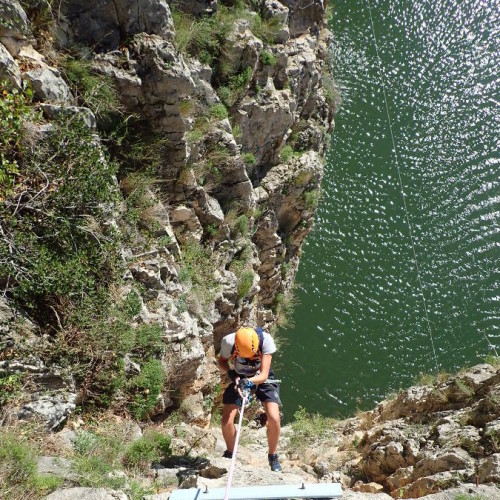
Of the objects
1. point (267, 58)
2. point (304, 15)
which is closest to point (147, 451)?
point (267, 58)

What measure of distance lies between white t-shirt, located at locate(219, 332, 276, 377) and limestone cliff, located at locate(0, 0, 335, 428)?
1.64 m

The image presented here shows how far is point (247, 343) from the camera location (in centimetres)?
570

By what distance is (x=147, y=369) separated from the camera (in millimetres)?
6969

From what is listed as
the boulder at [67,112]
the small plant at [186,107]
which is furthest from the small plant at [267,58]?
the boulder at [67,112]

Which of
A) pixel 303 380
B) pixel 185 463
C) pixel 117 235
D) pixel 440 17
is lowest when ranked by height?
pixel 185 463

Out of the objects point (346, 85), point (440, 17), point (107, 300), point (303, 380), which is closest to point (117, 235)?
point (107, 300)

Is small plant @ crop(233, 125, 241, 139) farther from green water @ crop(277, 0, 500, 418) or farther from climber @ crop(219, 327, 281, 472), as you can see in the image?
green water @ crop(277, 0, 500, 418)

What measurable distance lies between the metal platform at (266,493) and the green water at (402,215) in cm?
973

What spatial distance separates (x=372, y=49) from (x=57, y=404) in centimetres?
1697

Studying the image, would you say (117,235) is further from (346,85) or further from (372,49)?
(372,49)

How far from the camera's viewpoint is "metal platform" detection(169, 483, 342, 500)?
166 inches

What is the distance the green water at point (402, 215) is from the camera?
574 inches

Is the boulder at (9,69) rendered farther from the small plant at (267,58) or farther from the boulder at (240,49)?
the small plant at (267,58)

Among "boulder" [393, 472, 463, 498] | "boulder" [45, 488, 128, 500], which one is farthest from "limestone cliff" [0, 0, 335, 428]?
"boulder" [393, 472, 463, 498]
